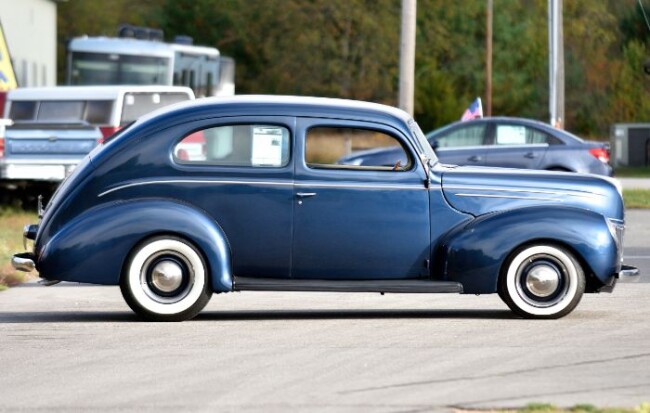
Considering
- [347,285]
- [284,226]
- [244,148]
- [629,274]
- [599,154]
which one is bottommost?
[347,285]

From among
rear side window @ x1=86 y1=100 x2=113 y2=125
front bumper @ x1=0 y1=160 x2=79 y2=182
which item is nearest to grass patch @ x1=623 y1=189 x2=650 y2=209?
rear side window @ x1=86 y1=100 x2=113 y2=125

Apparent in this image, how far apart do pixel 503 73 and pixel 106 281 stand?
69645 millimetres

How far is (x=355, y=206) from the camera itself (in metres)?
11.9

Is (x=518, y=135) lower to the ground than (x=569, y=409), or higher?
higher

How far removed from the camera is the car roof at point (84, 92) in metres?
26.8

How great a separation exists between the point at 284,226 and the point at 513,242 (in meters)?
1.65

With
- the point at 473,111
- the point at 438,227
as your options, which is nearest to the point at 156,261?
the point at 438,227

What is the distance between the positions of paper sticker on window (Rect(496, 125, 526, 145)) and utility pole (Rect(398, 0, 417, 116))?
5.15 ft

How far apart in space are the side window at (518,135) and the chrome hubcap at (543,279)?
1564 cm

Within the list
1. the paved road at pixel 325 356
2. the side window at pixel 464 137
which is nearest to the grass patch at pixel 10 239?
the paved road at pixel 325 356

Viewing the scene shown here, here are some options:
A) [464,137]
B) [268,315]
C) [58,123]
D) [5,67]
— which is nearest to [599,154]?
[464,137]

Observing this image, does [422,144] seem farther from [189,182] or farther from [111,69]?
[111,69]

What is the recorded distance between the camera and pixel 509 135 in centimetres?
2756

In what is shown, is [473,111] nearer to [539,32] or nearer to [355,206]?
[355,206]
